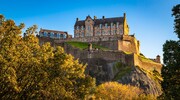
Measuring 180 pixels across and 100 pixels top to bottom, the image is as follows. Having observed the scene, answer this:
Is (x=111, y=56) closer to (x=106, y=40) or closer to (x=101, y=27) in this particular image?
(x=106, y=40)

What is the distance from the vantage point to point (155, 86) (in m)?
99.1

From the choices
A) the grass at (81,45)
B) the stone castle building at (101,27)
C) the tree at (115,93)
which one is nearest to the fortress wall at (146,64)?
the grass at (81,45)

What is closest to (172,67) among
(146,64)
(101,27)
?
(146,64)

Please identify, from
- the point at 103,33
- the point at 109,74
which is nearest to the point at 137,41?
the point at 103,33

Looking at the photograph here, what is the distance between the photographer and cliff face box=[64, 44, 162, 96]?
318ft

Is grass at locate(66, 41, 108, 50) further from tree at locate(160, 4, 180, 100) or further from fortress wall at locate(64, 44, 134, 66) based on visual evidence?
tree at locate(160, 4, 180, 100)

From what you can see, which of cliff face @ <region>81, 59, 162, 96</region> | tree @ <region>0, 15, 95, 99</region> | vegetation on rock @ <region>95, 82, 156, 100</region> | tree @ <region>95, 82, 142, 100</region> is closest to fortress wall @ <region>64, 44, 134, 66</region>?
cliff face @ <region>81, 59, 162, 96</region>

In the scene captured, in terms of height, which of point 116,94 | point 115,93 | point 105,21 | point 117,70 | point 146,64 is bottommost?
point 116,94

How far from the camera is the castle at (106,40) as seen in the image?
351 ft

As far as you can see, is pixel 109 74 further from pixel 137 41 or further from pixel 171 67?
pixel 171 67

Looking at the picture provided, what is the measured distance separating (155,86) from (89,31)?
4170cm

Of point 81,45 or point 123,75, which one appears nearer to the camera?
point 123,75

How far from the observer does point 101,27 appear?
13050 centimetres

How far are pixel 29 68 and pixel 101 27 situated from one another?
3906 inches
